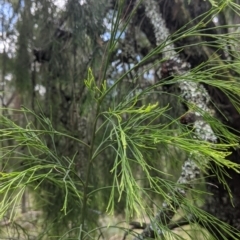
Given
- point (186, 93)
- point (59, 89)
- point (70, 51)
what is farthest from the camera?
point (59, 89)

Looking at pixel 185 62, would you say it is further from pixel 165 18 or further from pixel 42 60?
pixel 42 60

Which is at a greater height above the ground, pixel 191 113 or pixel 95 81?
pixel 95 81

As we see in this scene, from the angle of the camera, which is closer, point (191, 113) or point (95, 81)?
point (191, 113)

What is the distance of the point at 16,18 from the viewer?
2711 mm

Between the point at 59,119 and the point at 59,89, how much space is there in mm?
203

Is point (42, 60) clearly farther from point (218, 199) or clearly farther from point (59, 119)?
point (218, 199)

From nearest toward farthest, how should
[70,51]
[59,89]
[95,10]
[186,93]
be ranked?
[186,93]
[95,10]
[70,51]
[59,89]

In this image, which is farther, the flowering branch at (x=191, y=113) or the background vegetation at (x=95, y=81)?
the background vegetation at (x=95, y=81)

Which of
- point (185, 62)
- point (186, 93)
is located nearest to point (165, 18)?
point (185, 62)

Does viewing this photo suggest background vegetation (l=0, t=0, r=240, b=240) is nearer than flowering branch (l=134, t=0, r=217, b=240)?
No

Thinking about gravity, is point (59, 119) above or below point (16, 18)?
below

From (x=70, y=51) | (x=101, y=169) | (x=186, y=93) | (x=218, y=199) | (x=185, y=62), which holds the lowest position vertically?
(x=218, y=199)

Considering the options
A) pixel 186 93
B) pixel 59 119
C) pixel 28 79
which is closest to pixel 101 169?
pixel 59 119

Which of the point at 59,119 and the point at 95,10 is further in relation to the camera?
the point at 59,119
